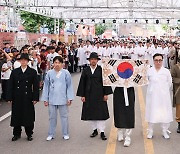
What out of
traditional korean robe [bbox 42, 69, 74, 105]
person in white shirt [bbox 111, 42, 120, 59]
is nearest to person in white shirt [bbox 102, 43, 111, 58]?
person in white shirt [bbox 111, 42, 120, 59]

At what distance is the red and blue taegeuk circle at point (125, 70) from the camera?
21.9 ft

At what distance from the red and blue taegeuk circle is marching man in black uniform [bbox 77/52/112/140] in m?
0.39

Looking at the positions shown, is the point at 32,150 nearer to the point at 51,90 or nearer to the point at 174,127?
the point at 51,90

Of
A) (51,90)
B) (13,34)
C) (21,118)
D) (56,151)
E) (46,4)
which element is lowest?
(56,151)

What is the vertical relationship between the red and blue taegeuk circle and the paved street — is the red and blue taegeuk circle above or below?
above

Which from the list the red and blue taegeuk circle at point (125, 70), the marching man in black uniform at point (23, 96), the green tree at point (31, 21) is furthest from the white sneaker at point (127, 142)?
the green tree at point (31, 21)

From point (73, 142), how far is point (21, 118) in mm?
1024

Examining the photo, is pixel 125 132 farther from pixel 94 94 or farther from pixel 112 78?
pixel 112 78

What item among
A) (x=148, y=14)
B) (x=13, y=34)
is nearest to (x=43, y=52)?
(x=13, y=34)

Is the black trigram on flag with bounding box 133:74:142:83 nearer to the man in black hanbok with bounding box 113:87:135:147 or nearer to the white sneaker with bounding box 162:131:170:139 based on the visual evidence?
the man in black hanbok with bounding box 113:87:135:147

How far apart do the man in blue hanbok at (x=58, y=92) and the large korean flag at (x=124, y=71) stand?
0.70 m

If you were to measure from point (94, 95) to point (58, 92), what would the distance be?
655 millimetres

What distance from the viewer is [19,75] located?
22.6 feet

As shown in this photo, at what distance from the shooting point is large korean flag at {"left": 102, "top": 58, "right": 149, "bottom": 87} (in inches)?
261
